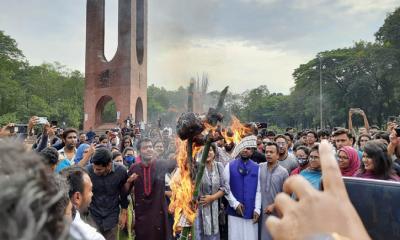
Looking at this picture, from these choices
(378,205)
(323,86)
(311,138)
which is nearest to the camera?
(378,205)

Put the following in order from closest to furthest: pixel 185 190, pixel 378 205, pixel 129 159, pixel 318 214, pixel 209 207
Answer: pixel 318 214 → pixel 378 205 → pixel 185 190 → pixel 209 207 → pixel 129 159

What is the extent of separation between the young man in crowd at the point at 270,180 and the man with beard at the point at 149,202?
1421 millimetres

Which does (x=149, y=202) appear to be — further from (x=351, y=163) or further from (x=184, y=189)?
(x=351, y=163)

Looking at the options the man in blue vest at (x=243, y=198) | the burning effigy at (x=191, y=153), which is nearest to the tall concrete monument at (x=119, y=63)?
the man in blue vest at (x=243, y=198)

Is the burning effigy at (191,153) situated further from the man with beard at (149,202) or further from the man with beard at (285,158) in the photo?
the man with beard at (285,158)

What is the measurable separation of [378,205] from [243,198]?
A: 2811 mm

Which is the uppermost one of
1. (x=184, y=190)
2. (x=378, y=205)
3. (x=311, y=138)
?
(x=311, y=138)

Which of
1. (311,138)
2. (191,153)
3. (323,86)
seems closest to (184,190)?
(191,153)

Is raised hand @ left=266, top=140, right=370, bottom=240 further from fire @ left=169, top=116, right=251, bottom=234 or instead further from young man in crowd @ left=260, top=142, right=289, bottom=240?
young man in crowd @ left=260, top=142, right=289, bottom=240

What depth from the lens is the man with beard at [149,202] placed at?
189 inches

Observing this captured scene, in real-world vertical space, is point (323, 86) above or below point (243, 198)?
above

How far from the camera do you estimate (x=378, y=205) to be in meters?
2.52

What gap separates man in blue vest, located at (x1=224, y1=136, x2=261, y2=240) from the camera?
16.9ft

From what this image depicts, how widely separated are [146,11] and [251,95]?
133ft
